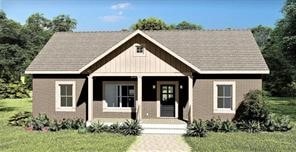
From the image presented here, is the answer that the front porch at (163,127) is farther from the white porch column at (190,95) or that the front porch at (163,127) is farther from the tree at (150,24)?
the tree at (150,24)

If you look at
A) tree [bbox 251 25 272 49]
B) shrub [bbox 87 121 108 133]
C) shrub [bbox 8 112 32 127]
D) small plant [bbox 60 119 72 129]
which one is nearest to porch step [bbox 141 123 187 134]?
shrub [bbox 87 121 108 133]

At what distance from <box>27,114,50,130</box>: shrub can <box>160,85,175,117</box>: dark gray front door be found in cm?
623

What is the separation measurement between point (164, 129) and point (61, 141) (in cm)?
535

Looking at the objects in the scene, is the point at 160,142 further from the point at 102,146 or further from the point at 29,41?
the point at 29,41

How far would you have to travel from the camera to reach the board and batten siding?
70.4 ft

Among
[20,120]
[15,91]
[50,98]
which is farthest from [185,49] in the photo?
[15,91]

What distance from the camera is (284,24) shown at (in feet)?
106

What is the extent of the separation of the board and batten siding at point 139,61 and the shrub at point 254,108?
128 inches

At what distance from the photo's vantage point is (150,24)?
59.5 metres

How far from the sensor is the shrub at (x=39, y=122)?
21.3 m

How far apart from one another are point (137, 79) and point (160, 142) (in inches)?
219

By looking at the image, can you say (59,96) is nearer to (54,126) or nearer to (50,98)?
(50,98)

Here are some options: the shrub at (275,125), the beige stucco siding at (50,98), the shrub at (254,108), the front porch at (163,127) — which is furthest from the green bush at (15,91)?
the shrub at (275,125)

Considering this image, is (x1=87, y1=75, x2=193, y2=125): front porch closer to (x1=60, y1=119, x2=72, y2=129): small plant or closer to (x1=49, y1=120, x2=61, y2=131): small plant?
(x1=60, y1=119, x2=72, y2=129): small plant
